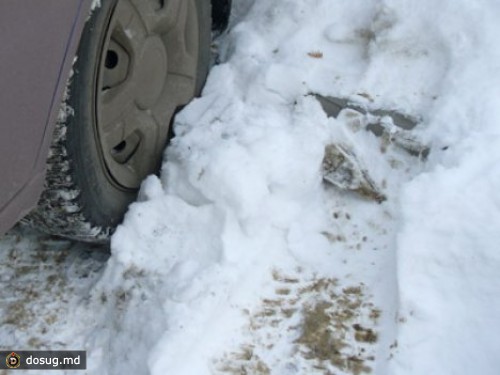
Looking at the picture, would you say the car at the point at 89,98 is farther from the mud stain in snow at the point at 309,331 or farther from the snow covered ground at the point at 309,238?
the mud stain in snow at the point at 309,331

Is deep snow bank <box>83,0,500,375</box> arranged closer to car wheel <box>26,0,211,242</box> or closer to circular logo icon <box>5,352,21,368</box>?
car wheel <box>26,0,211,242</box>

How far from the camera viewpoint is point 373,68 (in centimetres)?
282

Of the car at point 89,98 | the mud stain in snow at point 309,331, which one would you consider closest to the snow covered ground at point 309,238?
the mud stain in snow at point 309,331

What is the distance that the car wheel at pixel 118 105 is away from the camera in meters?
2.01

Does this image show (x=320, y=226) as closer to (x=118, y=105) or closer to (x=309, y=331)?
(x=309, y=331)

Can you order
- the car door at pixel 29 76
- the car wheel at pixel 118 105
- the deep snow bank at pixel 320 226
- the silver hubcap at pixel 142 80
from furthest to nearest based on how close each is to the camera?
the silver hubcap at pixel 142 80
the deep snow bank at pixel 320 226
the car wheel at pixel 118 105
the car door at pixel 29 76

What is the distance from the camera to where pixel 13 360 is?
220 centimetres

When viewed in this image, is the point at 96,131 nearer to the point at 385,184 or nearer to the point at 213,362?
the point at 213,362

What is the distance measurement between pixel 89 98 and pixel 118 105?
30 centimetres

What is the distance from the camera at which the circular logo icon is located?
219cm

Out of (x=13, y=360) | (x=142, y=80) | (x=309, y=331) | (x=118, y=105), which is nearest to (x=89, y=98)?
(x=118, y=105)

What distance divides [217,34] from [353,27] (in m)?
0.69

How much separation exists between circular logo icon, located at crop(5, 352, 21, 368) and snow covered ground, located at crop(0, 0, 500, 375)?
2.1 inches

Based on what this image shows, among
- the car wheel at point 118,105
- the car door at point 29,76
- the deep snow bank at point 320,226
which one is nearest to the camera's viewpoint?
the car door at point 29,76
